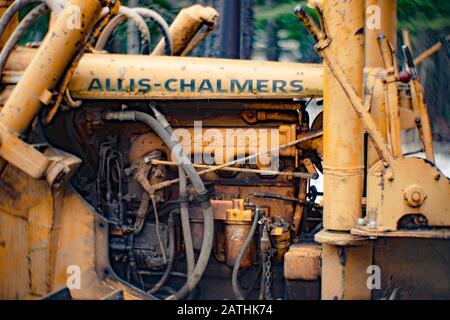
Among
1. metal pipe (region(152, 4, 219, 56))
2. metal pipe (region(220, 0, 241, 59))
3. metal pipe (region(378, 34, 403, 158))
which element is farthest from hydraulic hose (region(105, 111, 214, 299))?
metal pipe (region(220, 0, 241, 59))

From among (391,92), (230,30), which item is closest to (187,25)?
(391,92)

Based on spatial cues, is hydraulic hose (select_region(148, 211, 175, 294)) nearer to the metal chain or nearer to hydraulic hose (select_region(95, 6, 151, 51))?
the metal chain

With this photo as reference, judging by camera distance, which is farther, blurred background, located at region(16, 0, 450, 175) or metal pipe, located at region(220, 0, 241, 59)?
blurred background, located at region(16, 0, 450, 175)

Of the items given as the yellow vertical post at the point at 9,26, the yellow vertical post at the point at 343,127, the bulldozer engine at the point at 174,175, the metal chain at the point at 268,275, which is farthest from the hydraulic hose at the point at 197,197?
the yellow vertical post at the point at 9,26

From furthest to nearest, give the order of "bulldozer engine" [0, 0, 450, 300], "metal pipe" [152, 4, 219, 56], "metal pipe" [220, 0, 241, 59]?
"metal pipe" [220, 0, 241, 59] < "metal pipe" [152, 4, 219, 56] < "bulldozer engine" [0, 0, 450, 300]

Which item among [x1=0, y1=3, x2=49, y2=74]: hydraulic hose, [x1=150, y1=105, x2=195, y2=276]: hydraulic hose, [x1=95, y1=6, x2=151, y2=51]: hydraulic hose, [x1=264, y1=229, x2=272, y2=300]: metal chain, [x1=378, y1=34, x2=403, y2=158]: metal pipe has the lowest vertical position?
[x1=264, y1=229, x2=272, y2=300]: metal chain

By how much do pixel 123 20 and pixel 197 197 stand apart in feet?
4.98

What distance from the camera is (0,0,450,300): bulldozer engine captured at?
3.71 m

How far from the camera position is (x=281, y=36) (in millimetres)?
12219

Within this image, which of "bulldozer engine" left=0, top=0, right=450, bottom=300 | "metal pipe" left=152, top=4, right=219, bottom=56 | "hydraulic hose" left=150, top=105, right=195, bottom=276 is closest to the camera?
"bulldozer engine" left=0, top=0, right=450, bottom=300

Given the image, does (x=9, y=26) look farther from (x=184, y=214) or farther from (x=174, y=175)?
(x=184, y=214)

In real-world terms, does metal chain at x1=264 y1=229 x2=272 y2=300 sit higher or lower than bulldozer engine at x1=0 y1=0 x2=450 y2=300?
lower
